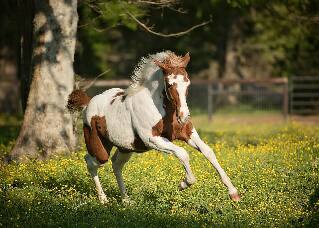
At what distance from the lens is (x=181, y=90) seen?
912 cm

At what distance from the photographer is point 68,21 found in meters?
15.8

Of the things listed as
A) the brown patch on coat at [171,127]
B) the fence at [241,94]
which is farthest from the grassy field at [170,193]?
the fence at [241,94]

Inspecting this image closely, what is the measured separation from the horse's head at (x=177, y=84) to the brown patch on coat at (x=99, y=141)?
1.70m

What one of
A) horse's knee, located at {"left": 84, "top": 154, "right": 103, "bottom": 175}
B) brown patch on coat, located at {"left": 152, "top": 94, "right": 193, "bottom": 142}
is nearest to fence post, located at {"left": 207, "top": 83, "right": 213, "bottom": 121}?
horse's knee, located at {"left": 84, "top": 154, "right": 103, "bottom": 175}

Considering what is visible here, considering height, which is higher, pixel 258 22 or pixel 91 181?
pixel 258 22

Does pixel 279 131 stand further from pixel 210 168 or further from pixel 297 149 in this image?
pixel 210 168

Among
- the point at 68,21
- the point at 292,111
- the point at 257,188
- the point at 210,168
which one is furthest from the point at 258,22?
the point at 257,188

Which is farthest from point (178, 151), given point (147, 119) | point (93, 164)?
point (93, 164)

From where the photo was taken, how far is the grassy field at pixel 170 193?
909cm

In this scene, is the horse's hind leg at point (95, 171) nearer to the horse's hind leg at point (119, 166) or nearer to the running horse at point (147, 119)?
the running horse at point (147, 119)

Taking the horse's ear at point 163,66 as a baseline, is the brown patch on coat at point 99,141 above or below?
below

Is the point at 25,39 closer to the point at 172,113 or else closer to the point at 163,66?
the point at 172,113

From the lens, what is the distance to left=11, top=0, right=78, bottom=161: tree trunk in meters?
15.6

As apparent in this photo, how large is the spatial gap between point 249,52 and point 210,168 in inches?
1312
